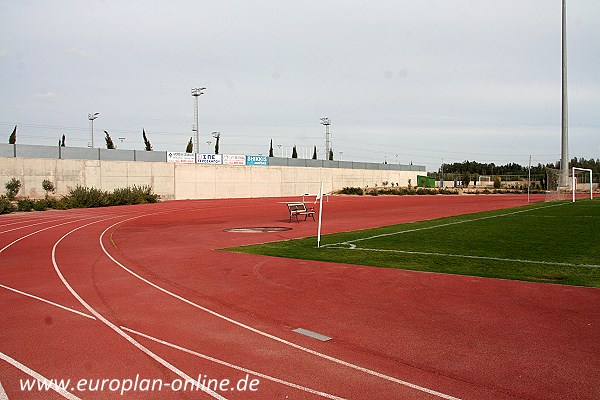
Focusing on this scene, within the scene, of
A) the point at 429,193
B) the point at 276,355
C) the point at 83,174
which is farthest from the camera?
the point at 429,193

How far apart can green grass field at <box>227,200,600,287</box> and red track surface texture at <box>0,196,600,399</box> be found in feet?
3.68

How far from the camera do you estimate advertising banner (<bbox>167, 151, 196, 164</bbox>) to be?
175 ft

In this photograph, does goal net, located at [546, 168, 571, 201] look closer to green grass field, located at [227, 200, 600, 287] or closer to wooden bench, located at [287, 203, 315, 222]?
green grass field, located at [227, 200, 600, 287]

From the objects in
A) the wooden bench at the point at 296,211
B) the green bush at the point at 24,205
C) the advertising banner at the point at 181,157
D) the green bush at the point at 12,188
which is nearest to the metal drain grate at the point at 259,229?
the wooden bench at the point at 296,211

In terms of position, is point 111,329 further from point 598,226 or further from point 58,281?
point 598,226

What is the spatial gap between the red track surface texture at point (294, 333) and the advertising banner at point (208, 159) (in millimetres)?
44045

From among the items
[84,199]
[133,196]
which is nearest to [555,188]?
[133,196]

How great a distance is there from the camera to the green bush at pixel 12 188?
1522 inches

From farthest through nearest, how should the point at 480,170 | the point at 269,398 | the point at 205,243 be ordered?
→ 1. the point at 480,170
2. the point at 205,243
3. the point at 269,398

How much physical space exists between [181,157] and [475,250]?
43588mm

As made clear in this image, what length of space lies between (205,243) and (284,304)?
30.6 ft

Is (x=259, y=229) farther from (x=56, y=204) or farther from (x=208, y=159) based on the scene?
(x=208, y=159)

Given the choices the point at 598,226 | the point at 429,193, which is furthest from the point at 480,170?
the point at 598,226

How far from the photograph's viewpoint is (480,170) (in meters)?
138
